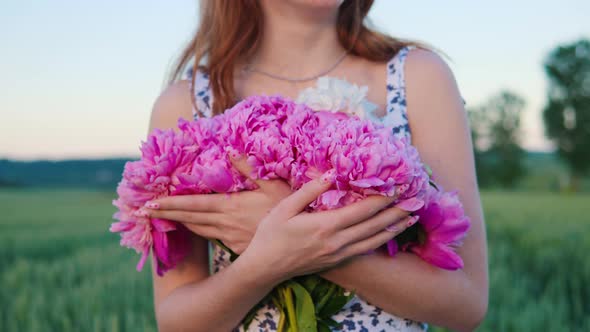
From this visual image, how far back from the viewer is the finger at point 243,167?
1.36 metres

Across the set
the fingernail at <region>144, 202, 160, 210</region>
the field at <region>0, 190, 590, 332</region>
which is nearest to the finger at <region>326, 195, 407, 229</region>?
the fingernail at <region>144, 202, 160, 210</region>

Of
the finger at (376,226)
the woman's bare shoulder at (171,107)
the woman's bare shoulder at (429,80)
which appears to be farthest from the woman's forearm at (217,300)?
the woman's bare shoulder at (429,80)

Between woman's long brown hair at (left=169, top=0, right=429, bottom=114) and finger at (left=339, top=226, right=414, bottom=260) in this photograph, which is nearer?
finger at (left=339, top=226, right=414, bottom=260)

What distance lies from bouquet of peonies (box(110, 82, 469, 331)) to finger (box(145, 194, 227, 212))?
3 centimetres

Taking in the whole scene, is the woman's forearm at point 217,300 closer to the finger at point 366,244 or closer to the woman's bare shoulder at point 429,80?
the finger at point 366,244

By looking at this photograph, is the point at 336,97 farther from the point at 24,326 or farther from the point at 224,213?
the point at 24,326

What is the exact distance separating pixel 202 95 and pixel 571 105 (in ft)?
127

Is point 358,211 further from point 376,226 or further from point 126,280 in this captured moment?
point 126,280

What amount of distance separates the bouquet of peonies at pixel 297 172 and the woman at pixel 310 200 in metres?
0.04

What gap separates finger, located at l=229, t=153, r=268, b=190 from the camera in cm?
136

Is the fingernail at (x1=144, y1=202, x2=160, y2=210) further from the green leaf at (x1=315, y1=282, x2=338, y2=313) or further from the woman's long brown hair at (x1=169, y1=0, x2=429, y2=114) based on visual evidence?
the woman's long brown hair at (x1=169, y1=0, x2=429, y2=114)

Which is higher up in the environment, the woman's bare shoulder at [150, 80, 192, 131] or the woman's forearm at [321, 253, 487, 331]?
the woman's bare shoulder at [150, 80, 192, 131]

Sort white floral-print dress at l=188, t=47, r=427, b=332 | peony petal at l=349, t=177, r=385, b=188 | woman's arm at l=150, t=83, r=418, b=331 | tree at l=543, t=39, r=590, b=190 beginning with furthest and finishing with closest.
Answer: tree at l=543, t=39, r=590, b=190 → white floral-print dress at l=188, t=47, r=427, b=332 → woman's arm at l=150, t=83, r=418, b=331 → peony petal at l=349, t=177, r=385, b=188

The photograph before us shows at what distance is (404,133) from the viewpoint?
1.87 metres
